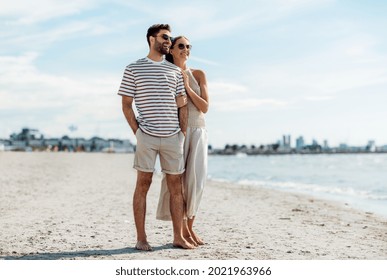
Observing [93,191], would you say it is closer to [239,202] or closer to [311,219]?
[239,202]

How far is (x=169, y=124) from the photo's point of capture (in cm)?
527

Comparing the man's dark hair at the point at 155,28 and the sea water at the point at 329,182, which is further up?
the man's dark hair at the point at 155,28

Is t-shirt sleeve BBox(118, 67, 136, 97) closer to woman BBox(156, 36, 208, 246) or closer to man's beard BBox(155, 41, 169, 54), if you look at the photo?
man's beard BBox(155, 41, 169, 54)

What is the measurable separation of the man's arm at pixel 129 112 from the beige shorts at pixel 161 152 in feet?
0.26

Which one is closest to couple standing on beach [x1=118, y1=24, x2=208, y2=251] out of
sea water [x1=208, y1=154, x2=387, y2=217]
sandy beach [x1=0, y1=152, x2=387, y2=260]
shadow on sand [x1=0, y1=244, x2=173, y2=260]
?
shadow on sand [x1=0, y1=244, x2=173, y2=260]

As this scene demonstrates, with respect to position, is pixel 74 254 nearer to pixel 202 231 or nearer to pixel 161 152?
pixel 161 152

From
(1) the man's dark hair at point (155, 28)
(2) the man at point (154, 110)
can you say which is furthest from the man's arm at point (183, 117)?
(1) the man's dark hair at point (155, 28)

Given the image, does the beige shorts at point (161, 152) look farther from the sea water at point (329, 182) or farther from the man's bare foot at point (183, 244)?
the sea water at point (329, 182)

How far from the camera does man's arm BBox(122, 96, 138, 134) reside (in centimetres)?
526

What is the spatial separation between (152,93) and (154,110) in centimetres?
17

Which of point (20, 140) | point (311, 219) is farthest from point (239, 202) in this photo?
point (20, 140)

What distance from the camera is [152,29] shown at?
17.7 ft

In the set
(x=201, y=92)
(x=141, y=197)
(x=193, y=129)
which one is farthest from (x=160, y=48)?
(x=141, y=197)

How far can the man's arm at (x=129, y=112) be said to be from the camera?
17.3ft
